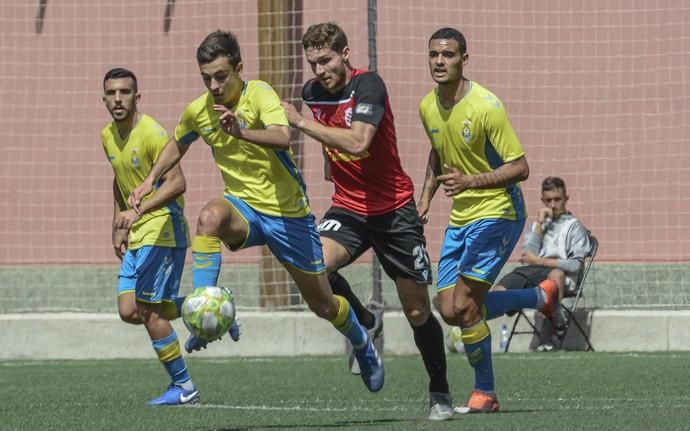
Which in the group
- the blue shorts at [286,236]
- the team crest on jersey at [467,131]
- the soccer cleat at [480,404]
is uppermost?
the team crest on jersey at [467,131]

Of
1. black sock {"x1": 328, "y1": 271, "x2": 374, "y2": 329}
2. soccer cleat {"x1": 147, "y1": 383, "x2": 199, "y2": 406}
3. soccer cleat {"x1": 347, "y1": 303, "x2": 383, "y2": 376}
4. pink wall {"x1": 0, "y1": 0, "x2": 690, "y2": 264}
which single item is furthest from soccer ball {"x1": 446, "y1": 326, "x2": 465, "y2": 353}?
soccer cleat {"x1": 147, "y1": 383, "x2": 199, "y2": 406}

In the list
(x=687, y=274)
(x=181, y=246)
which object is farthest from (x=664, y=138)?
(x=181, y=246)

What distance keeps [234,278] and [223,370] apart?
9.94 feet

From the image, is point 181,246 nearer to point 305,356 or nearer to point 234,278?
point 305,356

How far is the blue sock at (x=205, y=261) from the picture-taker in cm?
791

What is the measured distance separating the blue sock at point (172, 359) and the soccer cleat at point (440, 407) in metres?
1.80

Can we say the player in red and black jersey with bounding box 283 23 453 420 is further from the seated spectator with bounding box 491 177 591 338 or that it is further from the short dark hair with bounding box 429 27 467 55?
the seated spectator with bounding box 491 177 591 338

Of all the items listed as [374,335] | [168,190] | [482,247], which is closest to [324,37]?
[482,247]

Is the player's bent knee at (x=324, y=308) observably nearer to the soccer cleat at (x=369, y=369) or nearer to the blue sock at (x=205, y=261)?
the soccer cleat at (x=369, y=369)

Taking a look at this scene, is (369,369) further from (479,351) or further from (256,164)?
(256,164)

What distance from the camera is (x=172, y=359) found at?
962 centimetres

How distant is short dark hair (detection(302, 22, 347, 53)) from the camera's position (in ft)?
27.6

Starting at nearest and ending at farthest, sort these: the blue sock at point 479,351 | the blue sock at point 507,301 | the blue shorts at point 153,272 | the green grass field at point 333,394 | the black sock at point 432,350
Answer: the green grass field at point 333,394, the black sock at point 432,350, the blue sock at point 479,351, the blue sock at point 507,301, the blue shorts at point 153,272

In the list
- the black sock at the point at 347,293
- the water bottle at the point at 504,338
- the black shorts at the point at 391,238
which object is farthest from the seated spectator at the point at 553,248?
the black shorts at the point at 391,238
